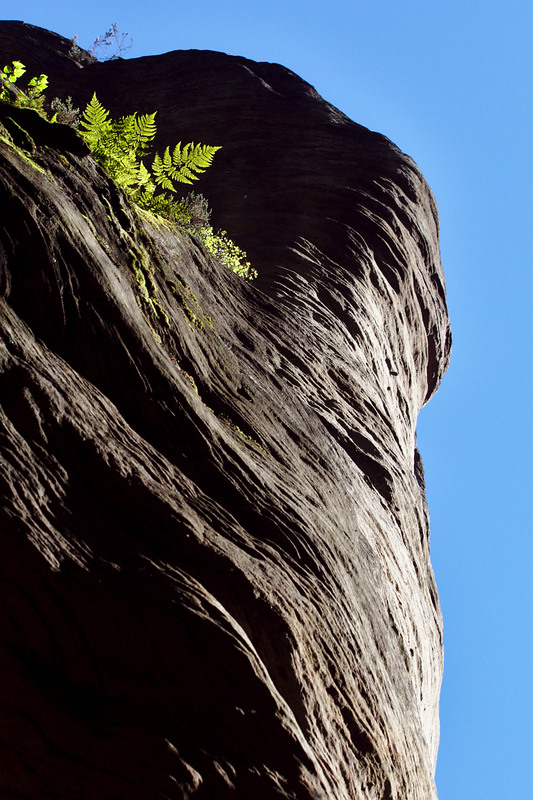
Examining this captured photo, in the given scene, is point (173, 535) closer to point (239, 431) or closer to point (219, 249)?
point (239, 431)

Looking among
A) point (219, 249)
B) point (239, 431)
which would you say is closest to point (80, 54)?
point (219, 249)

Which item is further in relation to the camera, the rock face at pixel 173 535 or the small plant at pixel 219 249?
the small plant at pixel 219 249

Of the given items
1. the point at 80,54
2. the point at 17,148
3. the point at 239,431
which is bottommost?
the point at 239,431

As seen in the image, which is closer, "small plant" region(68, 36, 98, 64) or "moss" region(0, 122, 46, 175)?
"moss" region(0, 122, 46, 175)

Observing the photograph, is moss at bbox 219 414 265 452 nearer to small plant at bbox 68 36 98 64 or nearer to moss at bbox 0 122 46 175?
moss at bbox 0 122 46 175

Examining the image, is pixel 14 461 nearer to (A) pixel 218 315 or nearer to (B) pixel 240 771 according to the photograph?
(B) pixel 240 771

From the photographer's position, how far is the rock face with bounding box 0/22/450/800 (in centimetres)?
418

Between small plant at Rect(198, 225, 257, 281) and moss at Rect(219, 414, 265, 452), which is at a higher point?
small plant at Rect(198, 225, 257, 281)

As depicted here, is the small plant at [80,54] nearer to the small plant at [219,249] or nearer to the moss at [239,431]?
the small plant at [219,249]

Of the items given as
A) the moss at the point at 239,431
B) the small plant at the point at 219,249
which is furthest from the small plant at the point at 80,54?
the moss at the point at 239,431

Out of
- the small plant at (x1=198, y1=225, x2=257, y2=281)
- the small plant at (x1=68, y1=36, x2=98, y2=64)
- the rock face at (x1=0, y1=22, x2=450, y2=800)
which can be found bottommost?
the rock face at (x1=0, y1=22, x2=450, y2=800)

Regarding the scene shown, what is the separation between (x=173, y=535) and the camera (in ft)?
16.1

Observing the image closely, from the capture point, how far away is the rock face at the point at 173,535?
418 centimetres

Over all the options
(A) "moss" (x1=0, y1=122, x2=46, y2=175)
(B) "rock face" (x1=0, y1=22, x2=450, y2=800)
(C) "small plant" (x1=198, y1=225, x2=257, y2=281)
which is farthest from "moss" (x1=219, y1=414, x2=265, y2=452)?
(C) "small plant" (x1=198, y1=225, x2=257, y2=281)
